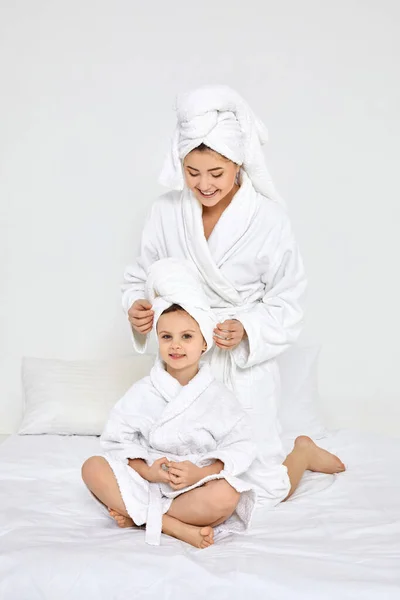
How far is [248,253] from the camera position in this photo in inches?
115

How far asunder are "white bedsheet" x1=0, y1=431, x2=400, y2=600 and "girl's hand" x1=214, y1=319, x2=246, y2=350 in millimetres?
481

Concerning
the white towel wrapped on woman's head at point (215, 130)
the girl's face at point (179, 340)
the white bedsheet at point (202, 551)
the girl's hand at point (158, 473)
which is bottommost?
the white bedsheet at point (202, 551)

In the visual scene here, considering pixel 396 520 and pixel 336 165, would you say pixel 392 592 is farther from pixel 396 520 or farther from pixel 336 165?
pixel 336 165

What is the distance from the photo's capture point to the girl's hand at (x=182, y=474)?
7.95 ft

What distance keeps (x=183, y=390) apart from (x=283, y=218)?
69cm

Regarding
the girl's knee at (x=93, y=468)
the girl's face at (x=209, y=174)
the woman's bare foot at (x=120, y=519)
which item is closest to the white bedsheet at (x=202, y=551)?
the woman's bare foot at (x=120, y=519)

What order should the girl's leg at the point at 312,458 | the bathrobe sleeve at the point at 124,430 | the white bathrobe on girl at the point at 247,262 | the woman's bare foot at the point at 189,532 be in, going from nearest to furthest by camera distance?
the woman's bare foot at the point at 189,532 < the bathrobe sleeve at the point at 124,430 < the white bathrobe on girl at the point at 247,262 < the girl's leg at the point at 312,458

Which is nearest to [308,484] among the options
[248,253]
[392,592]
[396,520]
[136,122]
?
[396,520]

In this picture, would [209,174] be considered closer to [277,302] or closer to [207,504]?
[277,302]

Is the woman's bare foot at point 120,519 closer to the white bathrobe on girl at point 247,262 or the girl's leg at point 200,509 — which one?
the girl's leg at point 200,509

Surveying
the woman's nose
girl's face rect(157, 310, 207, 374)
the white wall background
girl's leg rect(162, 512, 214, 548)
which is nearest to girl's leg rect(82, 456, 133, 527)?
girl's leg rect(162, 512, 214, 548)

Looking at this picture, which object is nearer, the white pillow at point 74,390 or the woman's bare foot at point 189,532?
the woman's bare foot at point 189,532

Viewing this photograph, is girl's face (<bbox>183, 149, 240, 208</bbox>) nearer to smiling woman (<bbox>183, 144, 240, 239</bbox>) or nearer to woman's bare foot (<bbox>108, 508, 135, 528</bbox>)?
smiling woman (<bbox>183, 144, 240, 239</bbox>)

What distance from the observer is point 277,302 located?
290cm
